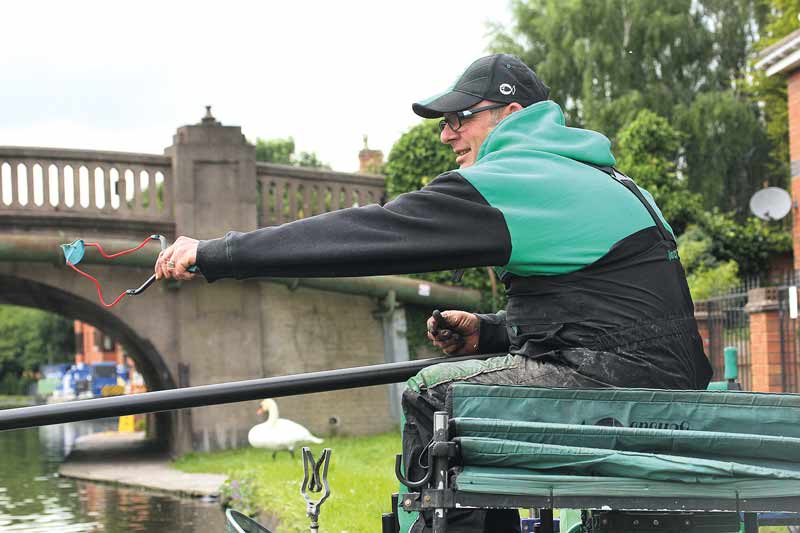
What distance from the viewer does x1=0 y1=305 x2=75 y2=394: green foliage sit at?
79.3 meters

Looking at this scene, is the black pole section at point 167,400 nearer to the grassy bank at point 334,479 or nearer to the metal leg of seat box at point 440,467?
the metal leg of seat box at point 440,467

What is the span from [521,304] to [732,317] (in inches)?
566

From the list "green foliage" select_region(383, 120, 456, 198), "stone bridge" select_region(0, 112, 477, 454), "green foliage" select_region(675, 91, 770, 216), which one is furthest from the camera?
"green foliage" select_region(675, 91, 770, 216)

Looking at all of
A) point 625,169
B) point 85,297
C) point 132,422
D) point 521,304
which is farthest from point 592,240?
point 132,422

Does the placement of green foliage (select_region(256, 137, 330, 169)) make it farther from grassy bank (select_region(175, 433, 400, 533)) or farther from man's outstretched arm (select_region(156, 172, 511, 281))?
man's outstretched arm (select_region(156, 172, 511, 281))

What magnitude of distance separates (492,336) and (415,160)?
61.5ft

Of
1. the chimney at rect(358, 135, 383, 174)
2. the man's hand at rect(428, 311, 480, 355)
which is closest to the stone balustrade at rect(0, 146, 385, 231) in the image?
the chimney at rect(358, 135, 383, 174)

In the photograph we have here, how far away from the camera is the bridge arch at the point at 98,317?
18.8 meters

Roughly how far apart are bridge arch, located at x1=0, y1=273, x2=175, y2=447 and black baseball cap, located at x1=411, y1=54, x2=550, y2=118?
15.8 m

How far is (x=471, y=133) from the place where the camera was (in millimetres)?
3443

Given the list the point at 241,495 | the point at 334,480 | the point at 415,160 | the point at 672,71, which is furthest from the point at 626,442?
the point at 672,71

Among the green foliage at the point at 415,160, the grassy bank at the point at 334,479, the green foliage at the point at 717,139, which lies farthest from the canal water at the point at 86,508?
the green foliage at the point at 717,139

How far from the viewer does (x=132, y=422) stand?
30844mm

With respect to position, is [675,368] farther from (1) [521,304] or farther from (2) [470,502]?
(2) [470,502]
